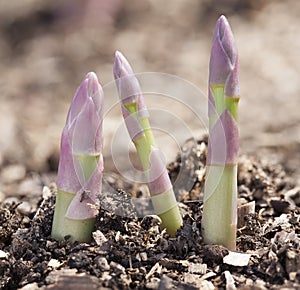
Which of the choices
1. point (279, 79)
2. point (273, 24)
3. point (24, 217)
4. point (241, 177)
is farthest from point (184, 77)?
point (24, 217)

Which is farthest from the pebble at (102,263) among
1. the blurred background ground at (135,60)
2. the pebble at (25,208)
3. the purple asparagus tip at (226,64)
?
the blurred background ground at (135,60)

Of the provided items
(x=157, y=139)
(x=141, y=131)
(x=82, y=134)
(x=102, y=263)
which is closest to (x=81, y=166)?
(x=82, y=134)

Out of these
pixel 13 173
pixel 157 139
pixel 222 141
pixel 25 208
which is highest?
pixel 157 139

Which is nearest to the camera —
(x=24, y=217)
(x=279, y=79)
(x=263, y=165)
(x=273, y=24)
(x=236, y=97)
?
(x=236, y=97)

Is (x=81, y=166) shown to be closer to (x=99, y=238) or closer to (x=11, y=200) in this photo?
(x=99, y=238)

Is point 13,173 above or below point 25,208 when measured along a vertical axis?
above

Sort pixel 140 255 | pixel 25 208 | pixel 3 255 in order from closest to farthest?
pixel 140 255 → pixel 3 255 → pixel 25 208

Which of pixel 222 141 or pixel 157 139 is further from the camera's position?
pixel 157 139

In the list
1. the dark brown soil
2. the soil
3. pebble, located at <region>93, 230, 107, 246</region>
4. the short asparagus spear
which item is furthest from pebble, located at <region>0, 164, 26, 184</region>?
pebble, located at <region>93, 230, 107, 246</region>

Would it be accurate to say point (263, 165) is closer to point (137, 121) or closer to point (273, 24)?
point (137, 121)
